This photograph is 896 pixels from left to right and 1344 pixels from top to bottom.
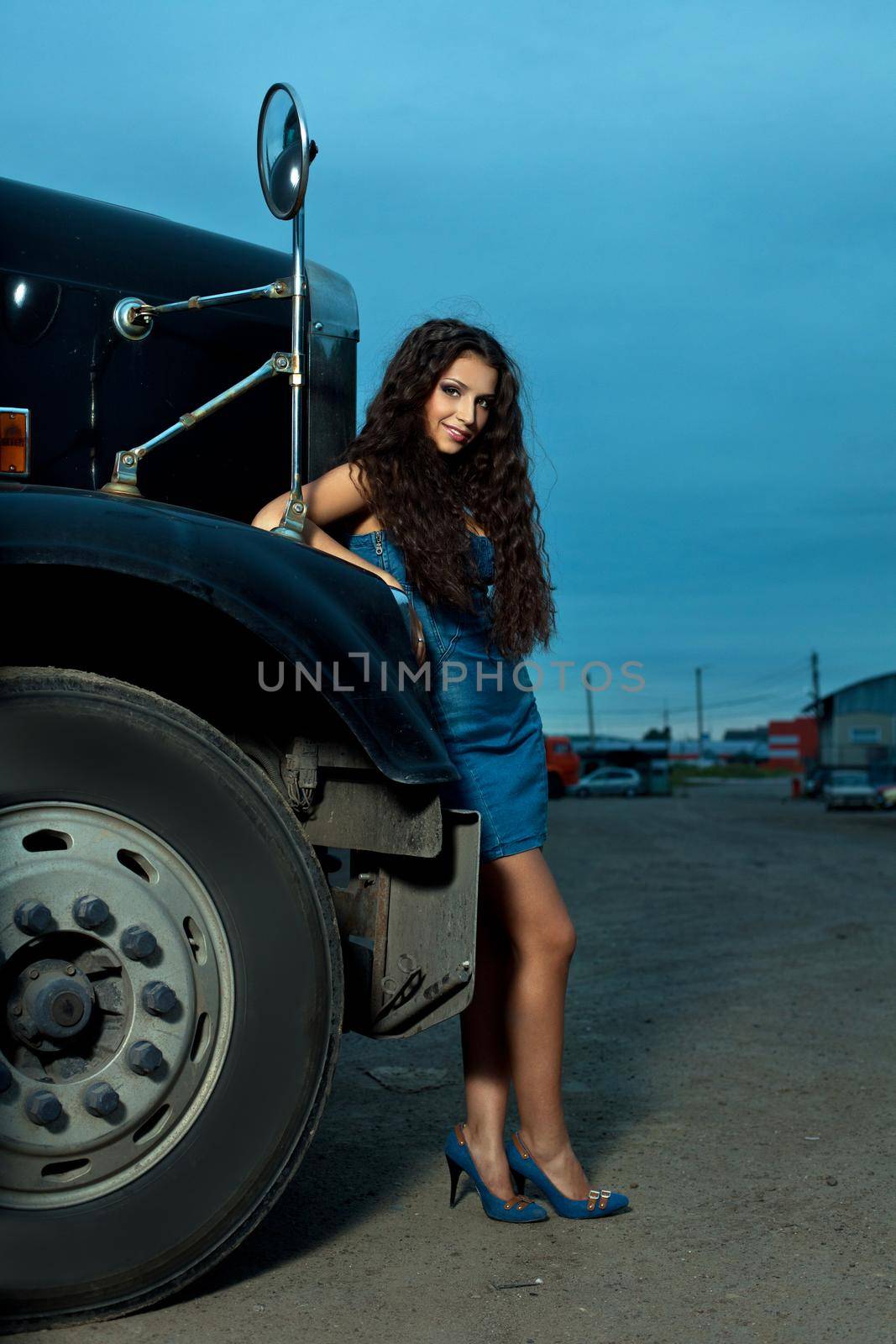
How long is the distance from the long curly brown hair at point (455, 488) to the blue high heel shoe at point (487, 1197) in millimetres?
1081

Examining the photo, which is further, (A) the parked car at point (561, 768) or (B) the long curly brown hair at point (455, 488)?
(A) the parked car at point (561, 768)

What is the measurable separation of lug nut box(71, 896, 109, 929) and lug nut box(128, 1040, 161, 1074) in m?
0.20

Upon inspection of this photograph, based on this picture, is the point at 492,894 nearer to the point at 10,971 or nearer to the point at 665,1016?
the point at 10,971

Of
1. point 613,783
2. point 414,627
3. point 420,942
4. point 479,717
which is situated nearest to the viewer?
point 420,942

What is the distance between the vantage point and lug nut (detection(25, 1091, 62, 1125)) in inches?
A: 82.4

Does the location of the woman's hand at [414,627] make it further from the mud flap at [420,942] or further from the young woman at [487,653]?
the mud flap at [420,942]

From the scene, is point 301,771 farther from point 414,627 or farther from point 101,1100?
point 101,1100

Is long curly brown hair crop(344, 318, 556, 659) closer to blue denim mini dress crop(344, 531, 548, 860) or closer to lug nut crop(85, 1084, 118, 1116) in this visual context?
blue denim mini dress crop(344, 531, 548, 860)

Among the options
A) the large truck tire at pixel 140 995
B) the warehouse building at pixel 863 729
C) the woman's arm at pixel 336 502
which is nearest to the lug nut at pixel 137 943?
the large truck tire at pixel 140 995

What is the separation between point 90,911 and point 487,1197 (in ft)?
4.04

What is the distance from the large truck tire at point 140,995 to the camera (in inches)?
83.2

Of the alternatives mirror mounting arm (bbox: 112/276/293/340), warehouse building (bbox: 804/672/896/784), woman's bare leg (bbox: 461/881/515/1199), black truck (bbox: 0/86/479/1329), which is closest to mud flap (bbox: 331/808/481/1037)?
black truck (bbox: 0/86/479/1329)

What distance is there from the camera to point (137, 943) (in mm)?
2176

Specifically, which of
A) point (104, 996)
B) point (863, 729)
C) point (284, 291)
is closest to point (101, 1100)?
point (104, 996)
